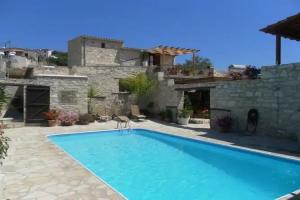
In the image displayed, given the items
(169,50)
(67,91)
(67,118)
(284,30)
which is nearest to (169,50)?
(169,50)

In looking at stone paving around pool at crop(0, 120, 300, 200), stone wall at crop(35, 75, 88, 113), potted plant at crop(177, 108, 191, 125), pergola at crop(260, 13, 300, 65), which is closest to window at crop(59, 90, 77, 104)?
stone wall at crop(35, 75, 88, 113)

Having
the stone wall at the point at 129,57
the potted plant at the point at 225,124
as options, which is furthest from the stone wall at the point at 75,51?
the potted plant at the point at 225,124

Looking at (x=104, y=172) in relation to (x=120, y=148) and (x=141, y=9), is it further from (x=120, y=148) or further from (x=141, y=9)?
(x=141, y=9)

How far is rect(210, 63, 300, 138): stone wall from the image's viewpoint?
32.9 feet

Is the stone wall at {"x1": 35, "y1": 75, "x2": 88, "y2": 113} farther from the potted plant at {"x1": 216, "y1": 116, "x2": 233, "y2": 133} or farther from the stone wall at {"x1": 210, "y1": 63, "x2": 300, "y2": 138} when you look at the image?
the stone wall at {"x1": 210, "y1": 63, "x2": 300, "y2": 138}

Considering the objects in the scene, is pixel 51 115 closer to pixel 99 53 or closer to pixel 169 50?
pixel 99 53

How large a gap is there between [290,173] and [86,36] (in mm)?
24454

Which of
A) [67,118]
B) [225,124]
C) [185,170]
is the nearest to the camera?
[185,170]

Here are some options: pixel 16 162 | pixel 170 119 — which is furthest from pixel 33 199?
pixel 170 119

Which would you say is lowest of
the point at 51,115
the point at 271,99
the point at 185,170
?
the point at 185,170

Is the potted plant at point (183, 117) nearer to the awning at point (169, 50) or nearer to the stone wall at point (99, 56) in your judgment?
the awning at point (169, 50)

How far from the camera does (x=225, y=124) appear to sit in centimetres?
1220

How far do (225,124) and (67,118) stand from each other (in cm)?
831

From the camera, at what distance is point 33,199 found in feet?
14.8
